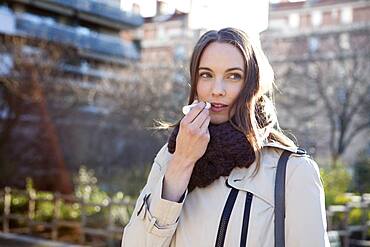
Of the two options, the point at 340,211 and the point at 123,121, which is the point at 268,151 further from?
the point at 123,121

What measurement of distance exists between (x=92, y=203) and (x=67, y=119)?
20.1ft

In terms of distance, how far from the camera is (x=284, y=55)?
1652 cm

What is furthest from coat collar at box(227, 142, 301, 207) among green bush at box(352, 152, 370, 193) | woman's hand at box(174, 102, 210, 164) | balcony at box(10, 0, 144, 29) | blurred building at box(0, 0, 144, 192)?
balcony at box(10, 0, 144, 29)

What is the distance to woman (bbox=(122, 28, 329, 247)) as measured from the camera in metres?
1.66

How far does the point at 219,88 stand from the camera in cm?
179

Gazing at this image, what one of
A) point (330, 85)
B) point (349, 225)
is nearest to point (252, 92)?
point (349, 225)

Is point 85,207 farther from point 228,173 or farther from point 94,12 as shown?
point 94,12

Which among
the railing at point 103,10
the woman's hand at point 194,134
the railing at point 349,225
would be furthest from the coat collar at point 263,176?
the railing at point 103,10

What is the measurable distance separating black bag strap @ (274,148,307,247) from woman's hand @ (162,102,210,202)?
0.74ft

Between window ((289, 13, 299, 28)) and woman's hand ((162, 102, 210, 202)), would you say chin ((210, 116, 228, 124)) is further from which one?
window ((289, 13, 299, 28))

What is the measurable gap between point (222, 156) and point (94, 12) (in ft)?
113

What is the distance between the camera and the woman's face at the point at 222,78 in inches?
70.8

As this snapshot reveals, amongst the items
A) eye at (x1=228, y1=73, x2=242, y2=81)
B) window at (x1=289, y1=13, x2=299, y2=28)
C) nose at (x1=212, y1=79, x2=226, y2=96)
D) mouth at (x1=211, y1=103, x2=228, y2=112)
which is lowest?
mouth at (x1=211, y1=103, x2=228, y2=112)

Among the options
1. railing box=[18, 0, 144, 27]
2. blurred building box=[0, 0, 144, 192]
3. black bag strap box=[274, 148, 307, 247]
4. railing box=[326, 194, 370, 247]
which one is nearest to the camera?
black bag strap box=[274, 148, 307, 247]
